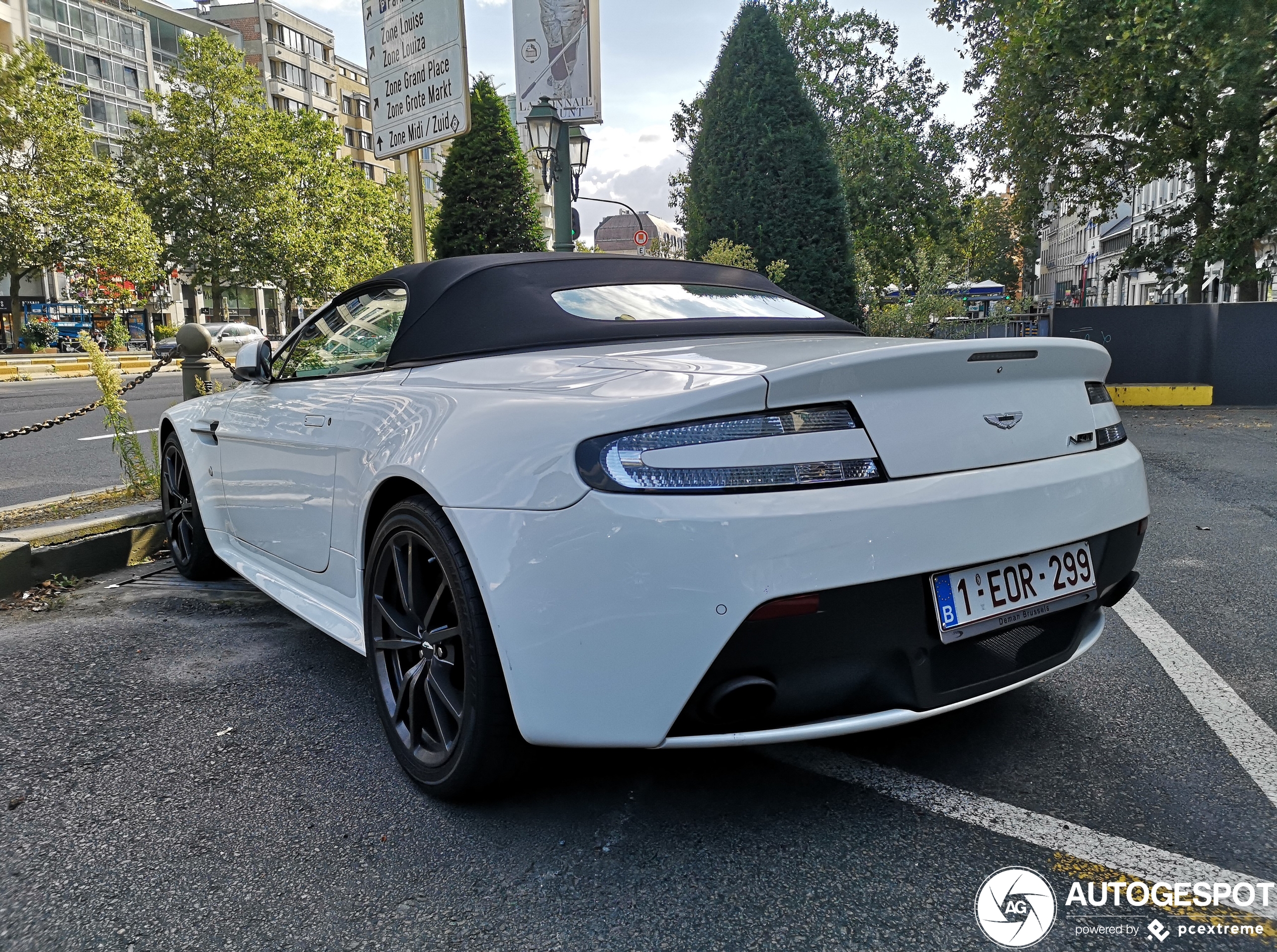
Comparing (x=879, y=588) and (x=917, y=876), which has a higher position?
(x=879, y=588)

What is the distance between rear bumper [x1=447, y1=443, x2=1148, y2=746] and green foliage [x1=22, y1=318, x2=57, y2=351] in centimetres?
4290

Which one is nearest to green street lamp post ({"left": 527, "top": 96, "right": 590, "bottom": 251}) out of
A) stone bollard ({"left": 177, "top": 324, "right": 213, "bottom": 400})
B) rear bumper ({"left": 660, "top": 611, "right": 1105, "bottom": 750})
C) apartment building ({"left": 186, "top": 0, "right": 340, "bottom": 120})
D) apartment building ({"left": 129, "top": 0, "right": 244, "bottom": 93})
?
stone bollard ({"left": 177, "top": 324, "right": 213, "bottom": 400})

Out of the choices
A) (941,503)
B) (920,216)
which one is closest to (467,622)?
(941,503)

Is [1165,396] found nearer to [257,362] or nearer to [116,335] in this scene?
[257,362]

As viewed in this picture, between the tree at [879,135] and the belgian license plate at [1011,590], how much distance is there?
3216 centimetres

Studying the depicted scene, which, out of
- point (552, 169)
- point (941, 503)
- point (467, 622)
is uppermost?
point (552, 169)

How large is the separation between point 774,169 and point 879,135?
15722 mm

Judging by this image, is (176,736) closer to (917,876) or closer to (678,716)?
(678,716)

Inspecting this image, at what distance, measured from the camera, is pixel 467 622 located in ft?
6.85

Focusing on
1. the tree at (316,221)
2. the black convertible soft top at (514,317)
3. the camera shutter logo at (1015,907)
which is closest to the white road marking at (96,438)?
the black convertible soft top at (514,317)

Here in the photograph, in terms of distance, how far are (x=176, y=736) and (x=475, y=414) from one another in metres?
1.36

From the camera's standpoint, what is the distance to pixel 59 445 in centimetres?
997

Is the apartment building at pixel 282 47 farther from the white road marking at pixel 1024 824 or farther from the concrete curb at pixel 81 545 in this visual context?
the white road marking at pixel 1024 824

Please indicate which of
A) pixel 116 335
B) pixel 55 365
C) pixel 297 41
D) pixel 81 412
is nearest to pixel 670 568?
pixel 81 412
